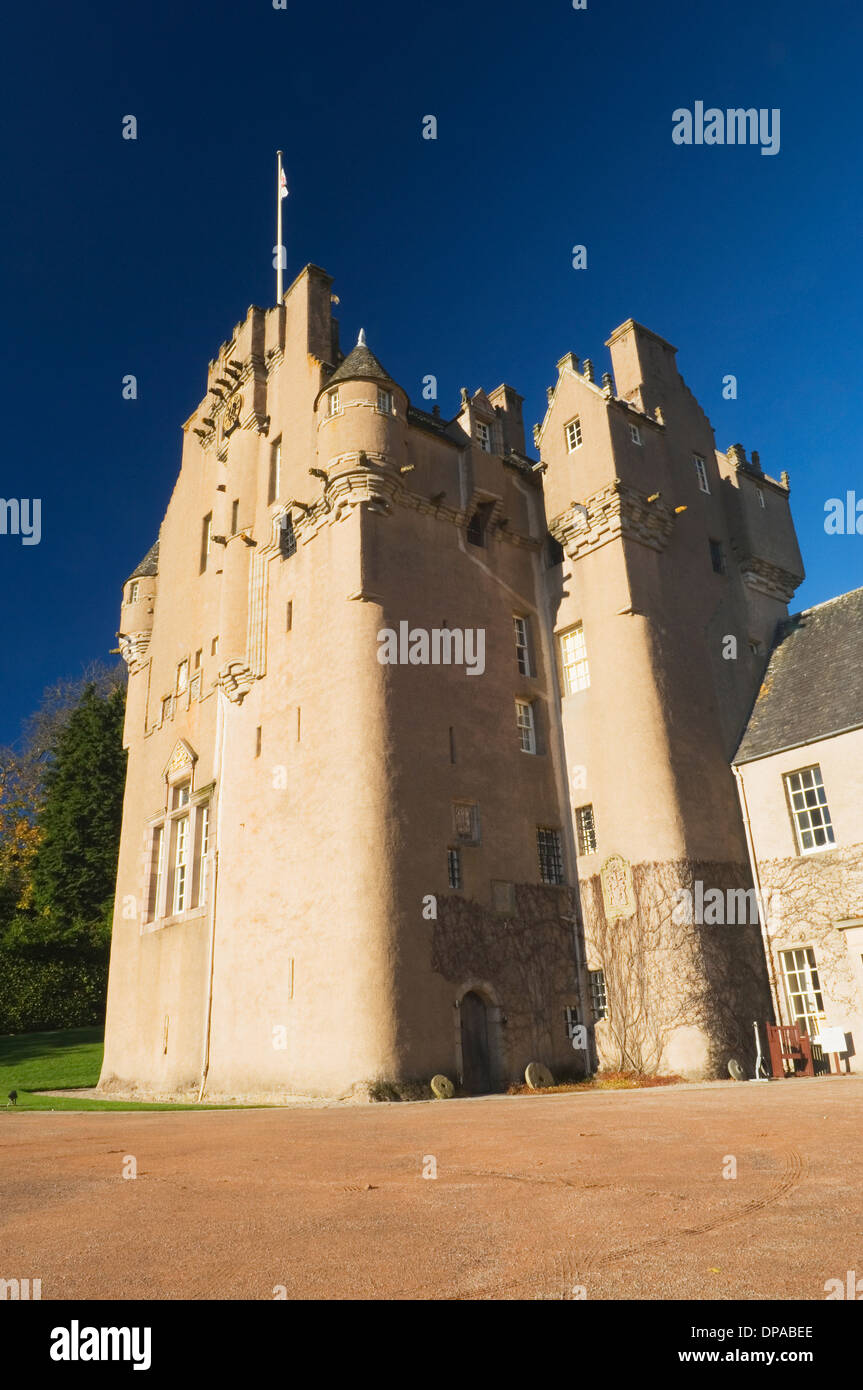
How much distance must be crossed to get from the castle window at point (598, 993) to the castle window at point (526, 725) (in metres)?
7.10

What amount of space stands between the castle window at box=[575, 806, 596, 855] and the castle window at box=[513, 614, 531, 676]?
4959 millimetres

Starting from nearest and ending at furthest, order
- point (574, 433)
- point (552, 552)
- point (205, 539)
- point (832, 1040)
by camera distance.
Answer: point (832, 1040) < point (574, 433) < point (552, 552) < point (205, 539)

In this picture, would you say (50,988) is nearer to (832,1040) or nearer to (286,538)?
(286,538)

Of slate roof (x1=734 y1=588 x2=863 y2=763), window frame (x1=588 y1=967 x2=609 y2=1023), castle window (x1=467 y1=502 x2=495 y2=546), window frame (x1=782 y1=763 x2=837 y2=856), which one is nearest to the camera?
window frame (x1=782 y1=763 x2=837 y2=856)

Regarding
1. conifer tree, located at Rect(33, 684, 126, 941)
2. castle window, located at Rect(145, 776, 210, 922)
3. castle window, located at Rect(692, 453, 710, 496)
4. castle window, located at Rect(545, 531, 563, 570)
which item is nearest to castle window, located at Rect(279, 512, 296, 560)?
castle window, located at Rect(145, 776, 210, 922)

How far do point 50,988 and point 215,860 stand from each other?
54.6 feet

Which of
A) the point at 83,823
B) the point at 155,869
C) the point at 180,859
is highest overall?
the point at 83,823

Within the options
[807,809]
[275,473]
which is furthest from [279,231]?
[807,809]

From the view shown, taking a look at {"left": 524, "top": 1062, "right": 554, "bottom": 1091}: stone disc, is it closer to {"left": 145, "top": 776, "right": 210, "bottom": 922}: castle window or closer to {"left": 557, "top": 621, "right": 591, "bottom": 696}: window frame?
{"left": 557, "top": 621, "right": 591, "bottom": 696}: window frame

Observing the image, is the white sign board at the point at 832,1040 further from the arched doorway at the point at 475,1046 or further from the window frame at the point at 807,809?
the arched doorway at the point at 475,1046

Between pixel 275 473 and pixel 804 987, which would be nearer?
pixel 804 987

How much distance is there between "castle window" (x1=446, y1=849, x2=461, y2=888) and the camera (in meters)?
24.9

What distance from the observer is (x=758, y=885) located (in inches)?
1043
